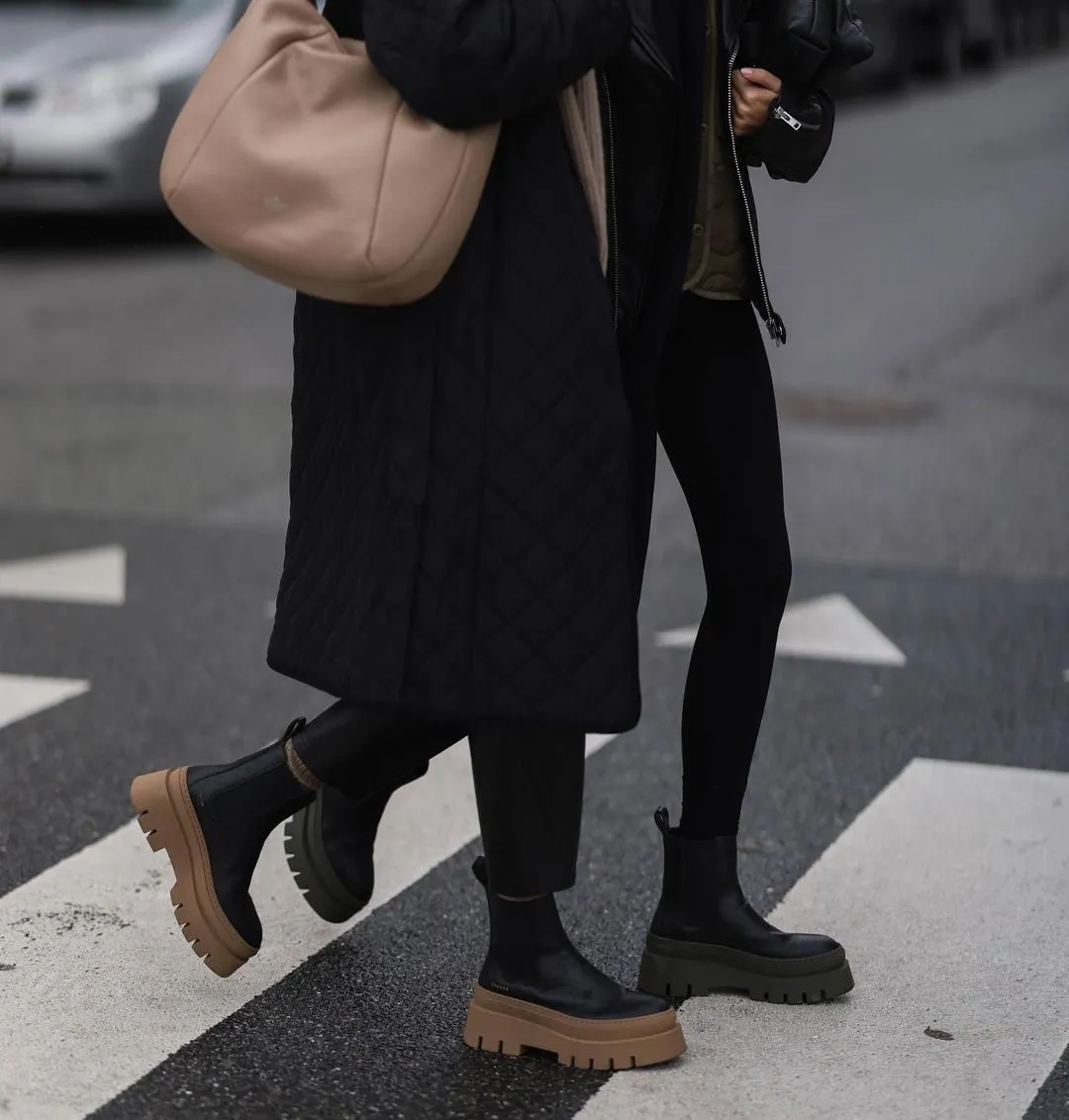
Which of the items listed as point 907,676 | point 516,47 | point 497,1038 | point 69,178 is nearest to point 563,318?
point 516,47

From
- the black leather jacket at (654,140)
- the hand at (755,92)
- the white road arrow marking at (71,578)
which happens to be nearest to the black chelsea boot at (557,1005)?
the black leather jacket at (654,140)

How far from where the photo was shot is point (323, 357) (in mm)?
3154

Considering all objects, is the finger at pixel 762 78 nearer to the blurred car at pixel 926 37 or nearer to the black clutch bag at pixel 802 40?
the black clutch bag at pixel 802 40

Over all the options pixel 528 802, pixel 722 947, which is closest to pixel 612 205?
pixel 528 802

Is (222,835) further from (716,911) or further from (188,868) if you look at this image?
(716,911)

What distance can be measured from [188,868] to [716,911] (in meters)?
0.80

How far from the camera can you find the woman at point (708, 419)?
9.95 ft

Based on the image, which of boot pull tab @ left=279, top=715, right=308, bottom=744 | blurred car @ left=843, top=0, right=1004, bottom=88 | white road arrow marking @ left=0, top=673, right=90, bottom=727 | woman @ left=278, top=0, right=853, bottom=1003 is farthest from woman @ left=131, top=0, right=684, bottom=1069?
blurred car @ left=843, top=0, right=1004, bottom=88

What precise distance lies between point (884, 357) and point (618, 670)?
7173mm

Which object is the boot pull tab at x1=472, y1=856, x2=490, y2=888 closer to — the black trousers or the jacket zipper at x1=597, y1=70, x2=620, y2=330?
the black trousers

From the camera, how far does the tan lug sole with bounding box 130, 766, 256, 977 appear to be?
11.2ft

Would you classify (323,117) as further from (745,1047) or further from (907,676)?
(907,676)

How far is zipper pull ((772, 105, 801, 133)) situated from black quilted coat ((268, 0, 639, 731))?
1.27 feet

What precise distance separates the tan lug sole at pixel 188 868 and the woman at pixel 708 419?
0.27 m
